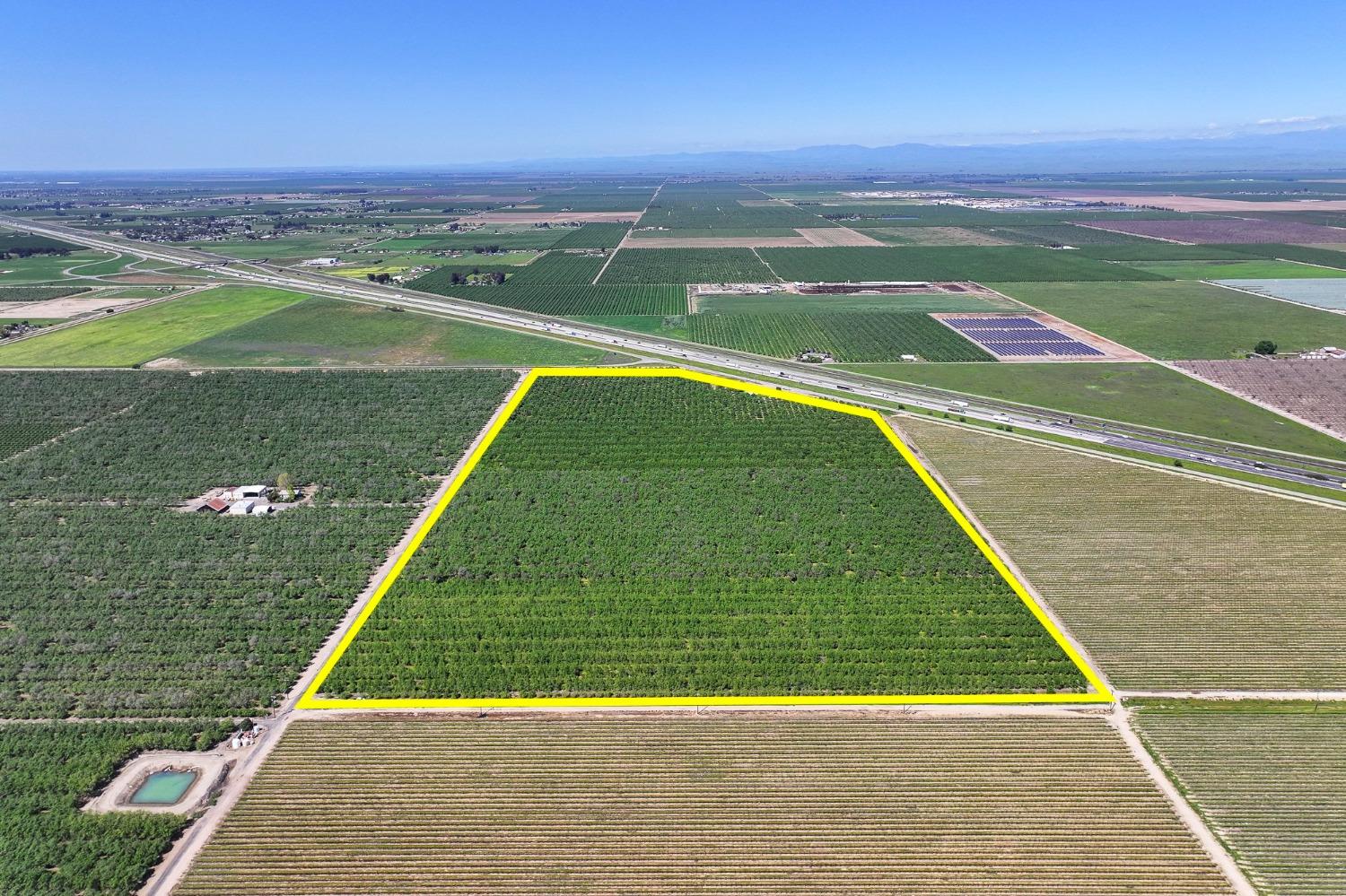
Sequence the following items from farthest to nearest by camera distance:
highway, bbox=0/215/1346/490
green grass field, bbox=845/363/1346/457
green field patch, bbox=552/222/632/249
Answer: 1. green field patch, bbox=552/222/632/249
2. green grass field, bbox=845/363/1346/457
3. highway, bbox=0/215/1346/490

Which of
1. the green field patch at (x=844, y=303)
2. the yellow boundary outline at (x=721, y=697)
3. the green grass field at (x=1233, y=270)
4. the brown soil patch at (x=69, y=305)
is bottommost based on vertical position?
the yellow boundary outline at (x=721, y=697)

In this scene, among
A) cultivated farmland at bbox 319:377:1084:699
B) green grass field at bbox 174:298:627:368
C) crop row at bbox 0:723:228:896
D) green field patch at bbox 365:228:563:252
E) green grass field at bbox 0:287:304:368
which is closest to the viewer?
crop row at bbox 0:723:228:896

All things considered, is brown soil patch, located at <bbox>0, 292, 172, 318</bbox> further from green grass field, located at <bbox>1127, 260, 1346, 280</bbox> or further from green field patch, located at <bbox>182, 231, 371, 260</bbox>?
green grass field, located at <bbox>1127, 260, 1346, 280</bbox>

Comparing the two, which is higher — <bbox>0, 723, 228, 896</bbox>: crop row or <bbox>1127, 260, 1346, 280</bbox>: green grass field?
<bbox>1127, 260, 1346, 280</bbox>: green grass field

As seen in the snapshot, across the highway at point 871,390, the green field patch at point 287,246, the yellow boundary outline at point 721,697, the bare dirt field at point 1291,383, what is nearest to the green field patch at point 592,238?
the green field patch at point 287,246

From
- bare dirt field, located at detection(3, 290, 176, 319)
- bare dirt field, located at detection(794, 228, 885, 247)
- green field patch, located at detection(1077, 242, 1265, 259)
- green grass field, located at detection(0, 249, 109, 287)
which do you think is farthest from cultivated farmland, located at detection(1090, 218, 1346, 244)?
green grass field, located at detection(0, 249, 109, 287)

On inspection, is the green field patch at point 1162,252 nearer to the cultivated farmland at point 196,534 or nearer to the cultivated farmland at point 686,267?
the cultivated farmland at point 686,267
